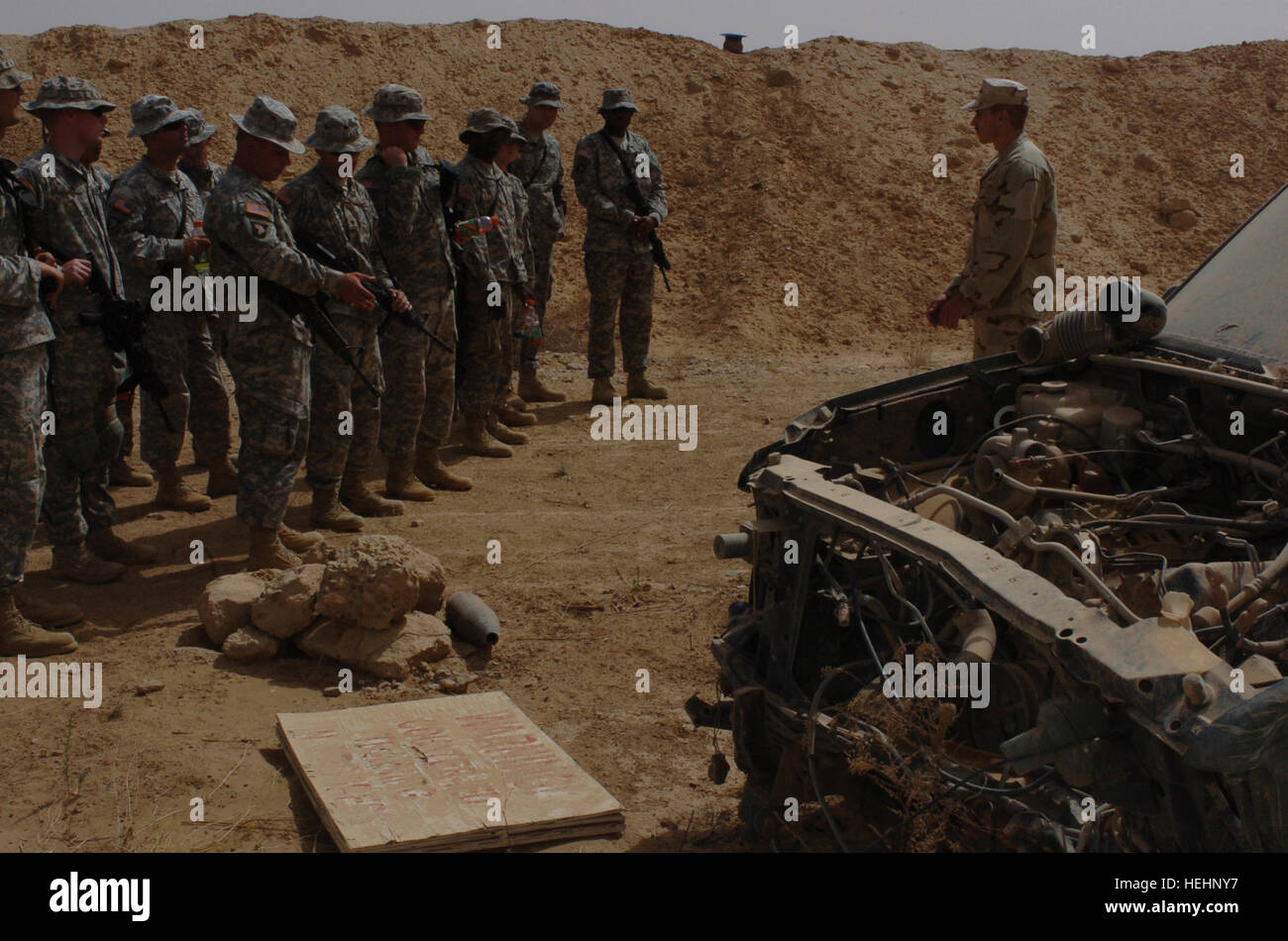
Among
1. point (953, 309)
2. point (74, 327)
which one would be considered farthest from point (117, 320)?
point (953, 309)

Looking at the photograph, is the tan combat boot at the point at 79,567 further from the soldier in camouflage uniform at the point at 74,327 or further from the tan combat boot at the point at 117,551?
the tan combat boot at the point at 117,551

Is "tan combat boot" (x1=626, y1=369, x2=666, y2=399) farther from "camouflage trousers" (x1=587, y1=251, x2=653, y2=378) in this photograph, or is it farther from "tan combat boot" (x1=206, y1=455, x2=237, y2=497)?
"tan combat boot" (x1=206, y1=455, x2=237, y2=497)

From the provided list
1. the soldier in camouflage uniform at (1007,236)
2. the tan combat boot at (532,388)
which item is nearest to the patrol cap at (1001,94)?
the soldier in camouflage uniform at (1007,236)

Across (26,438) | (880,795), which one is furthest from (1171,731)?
(26,438)

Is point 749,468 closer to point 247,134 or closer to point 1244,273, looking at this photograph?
point 1244,273

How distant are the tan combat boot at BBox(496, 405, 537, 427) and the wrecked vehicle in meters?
5.83

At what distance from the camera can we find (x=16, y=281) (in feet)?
16.1

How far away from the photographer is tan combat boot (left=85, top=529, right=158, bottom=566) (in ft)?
21.2

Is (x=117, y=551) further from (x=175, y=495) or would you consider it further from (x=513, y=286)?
(x=513, y=286)

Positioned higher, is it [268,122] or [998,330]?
[268,122]

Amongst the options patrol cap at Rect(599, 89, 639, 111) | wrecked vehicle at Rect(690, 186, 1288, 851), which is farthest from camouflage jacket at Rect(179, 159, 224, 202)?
wrecked vehicle at Rect(690, 186, 1288, 851)

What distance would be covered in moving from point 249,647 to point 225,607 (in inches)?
9.9

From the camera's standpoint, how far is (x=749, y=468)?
13.0ft

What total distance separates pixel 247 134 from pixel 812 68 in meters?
14.6
